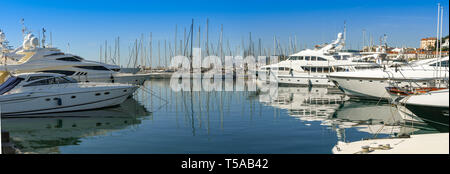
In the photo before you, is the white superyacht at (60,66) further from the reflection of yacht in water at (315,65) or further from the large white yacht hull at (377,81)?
the large white yacht hull at (377,81)

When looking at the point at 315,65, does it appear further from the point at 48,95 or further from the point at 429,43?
the point at 429,43

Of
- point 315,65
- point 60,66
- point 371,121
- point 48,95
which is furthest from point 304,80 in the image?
point 48,95

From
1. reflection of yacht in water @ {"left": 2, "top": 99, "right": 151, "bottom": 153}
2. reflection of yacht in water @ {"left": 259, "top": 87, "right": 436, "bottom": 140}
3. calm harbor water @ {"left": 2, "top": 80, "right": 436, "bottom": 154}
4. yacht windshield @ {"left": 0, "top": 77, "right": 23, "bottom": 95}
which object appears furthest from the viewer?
yacht windshield @ {"left": 0, "top": 77, "right": 23, "bottom": 95}

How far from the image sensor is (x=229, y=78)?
194 ft

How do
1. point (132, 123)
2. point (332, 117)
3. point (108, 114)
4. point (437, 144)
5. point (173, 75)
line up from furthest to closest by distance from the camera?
point (173, 75), point (108, 114), point (332, 117), point (132, 123), point (437, 144)

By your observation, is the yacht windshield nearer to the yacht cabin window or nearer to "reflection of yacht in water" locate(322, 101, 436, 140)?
the yacht cabin window

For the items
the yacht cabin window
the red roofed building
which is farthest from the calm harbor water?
the red roofed building

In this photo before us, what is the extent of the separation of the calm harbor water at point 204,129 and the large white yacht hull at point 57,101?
1.58 ft

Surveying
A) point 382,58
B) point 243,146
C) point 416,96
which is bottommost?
point 243,146

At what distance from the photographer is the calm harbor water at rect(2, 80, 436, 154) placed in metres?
10.3

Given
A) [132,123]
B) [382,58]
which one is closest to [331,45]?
[382,58]
